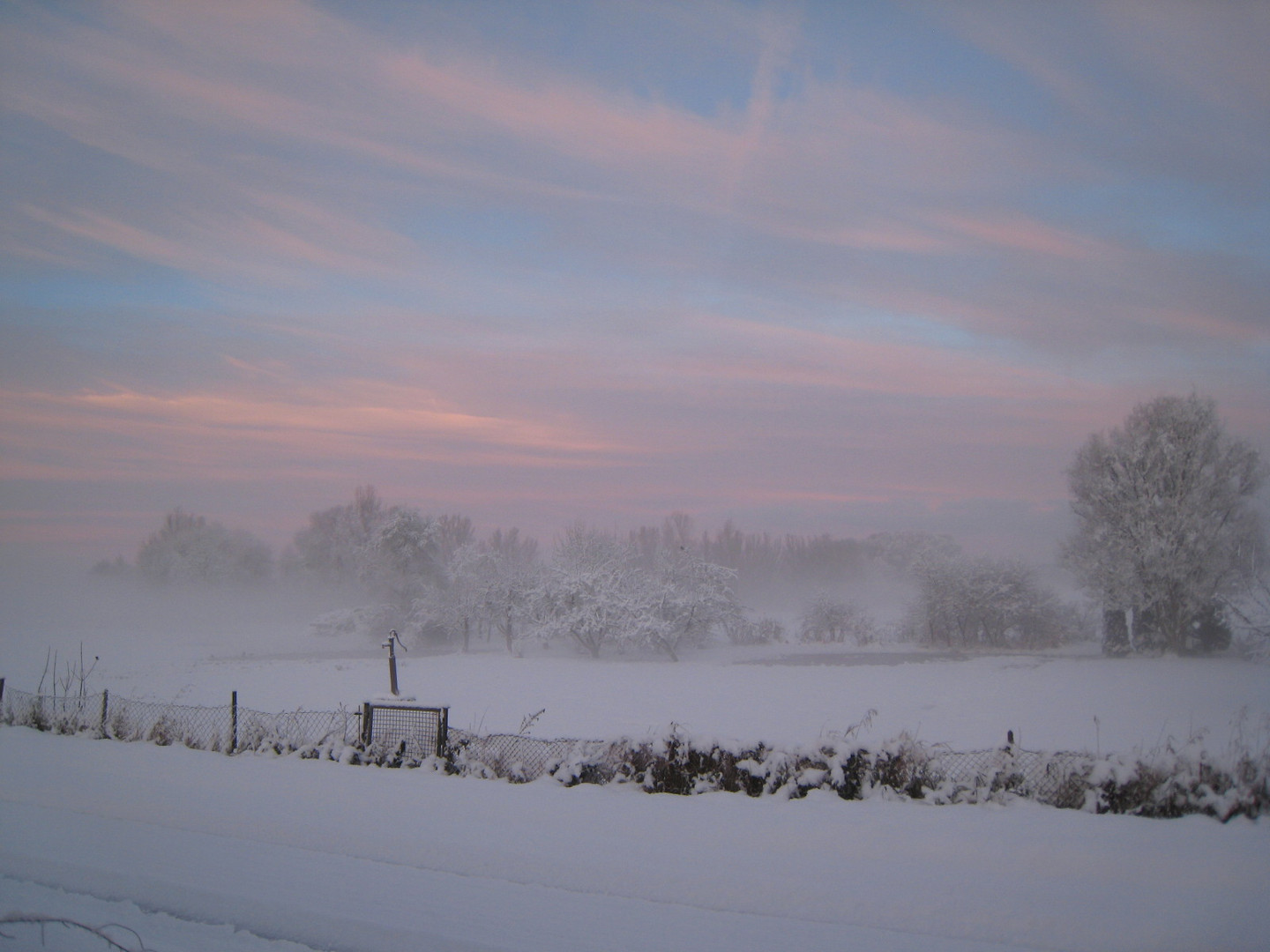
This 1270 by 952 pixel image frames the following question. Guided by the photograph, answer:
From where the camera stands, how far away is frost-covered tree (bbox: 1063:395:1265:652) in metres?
28.2

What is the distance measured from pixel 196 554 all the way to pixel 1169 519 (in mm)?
56575

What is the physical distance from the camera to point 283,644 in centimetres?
4456

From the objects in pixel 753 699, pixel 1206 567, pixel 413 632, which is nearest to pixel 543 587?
pixel 413 632

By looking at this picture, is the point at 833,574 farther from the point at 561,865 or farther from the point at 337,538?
the point at 561,865

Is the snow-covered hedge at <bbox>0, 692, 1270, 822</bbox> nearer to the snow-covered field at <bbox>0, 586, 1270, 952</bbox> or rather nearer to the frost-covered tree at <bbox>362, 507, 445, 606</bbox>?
→ the snow-covered field at <bbox>0, 586, 1270, 952</bbox>

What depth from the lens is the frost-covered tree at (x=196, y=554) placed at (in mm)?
54500

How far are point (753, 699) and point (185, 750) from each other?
13.3 m

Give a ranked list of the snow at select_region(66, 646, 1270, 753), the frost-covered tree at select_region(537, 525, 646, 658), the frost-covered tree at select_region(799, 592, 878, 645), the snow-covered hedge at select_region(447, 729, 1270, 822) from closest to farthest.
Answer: the snow-covered hedge at select_region(447, 729, 1270, 822), the snow at select_region(66, 646, 1270, 753), the frost-covered tree at select_region(537, 525, 646, 658), the frost-covered tree at select_region(799, 592, 878, 645)

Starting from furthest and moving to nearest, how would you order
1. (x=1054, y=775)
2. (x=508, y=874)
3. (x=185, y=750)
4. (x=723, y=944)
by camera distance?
1. (x=185, y=750)
2. (x=1054, y=775)
3. (x=508, y=874)
4. (x=723, y=944)

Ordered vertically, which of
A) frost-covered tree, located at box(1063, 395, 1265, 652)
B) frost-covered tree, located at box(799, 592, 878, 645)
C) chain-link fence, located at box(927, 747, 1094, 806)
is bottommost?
frost-covered tree, located at box(799, 592, 878, 645)

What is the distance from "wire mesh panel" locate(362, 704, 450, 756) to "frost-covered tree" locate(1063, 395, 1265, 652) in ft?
95.7

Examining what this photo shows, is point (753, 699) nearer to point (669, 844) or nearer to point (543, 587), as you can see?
point (669, 844)

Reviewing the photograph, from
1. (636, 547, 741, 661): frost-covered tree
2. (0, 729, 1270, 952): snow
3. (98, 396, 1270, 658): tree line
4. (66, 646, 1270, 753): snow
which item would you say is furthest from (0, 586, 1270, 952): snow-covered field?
(636, 547, 741, 661): frost-covered tree

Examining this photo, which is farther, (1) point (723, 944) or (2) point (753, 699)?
(2) point (753, 699)
